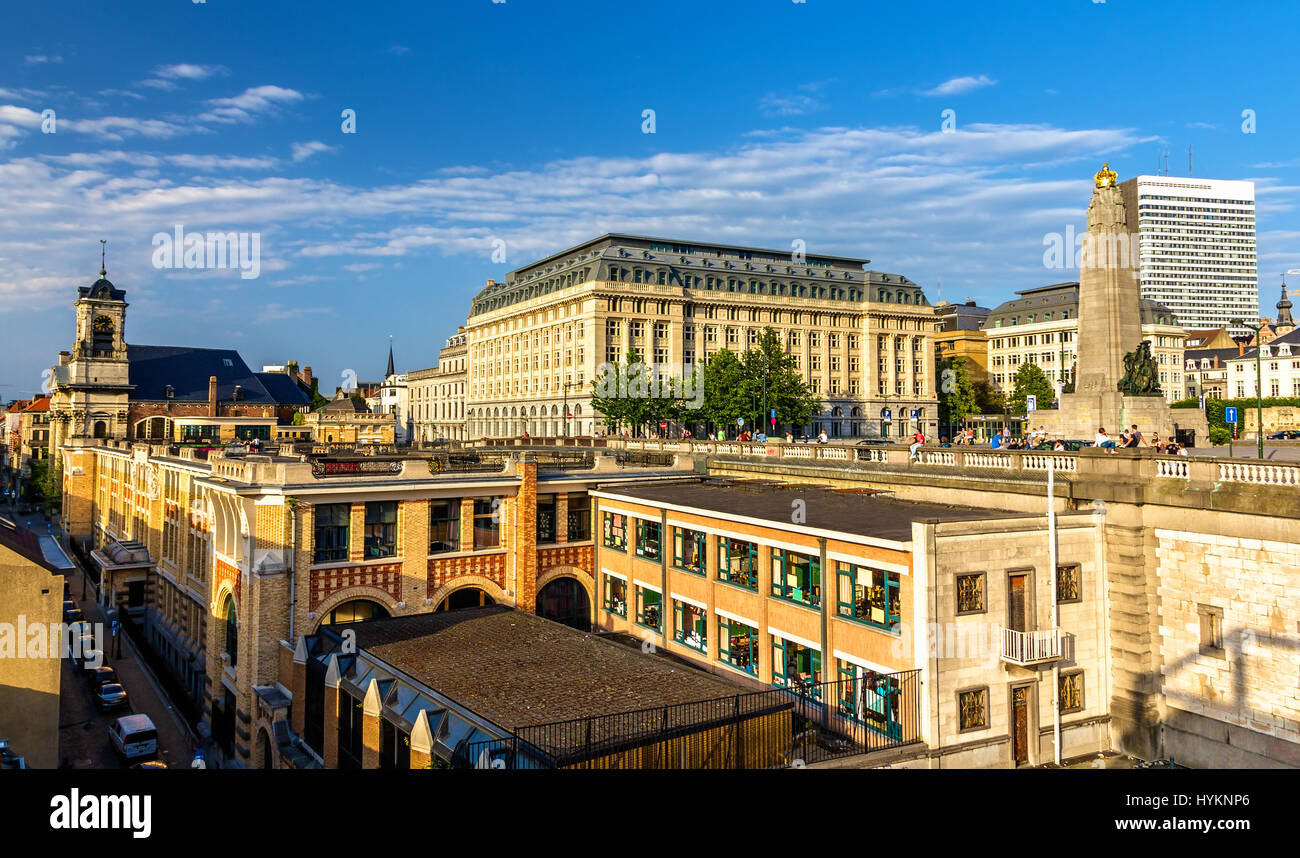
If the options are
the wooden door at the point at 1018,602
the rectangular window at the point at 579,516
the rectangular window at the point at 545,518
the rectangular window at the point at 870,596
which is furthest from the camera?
the rectangular window at the point at 579,516

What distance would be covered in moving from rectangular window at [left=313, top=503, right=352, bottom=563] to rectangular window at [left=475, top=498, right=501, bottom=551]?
15.8 feet

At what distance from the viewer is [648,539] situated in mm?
30141

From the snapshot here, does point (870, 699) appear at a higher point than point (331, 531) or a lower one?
lower

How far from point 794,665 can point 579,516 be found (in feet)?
43.1

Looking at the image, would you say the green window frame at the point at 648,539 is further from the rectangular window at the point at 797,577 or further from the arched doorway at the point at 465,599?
the rectangular window at the point at 797,577

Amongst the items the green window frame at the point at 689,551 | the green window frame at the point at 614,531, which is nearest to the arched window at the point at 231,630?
the green window frame at the point at 614,531

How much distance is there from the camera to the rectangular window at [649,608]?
96.6 feet

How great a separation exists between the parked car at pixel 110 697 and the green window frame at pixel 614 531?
2407 centimetres

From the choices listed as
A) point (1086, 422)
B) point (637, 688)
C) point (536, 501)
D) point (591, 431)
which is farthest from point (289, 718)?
point (591, 431)

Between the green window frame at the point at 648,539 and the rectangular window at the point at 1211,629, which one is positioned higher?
the green window frame at the point at 648,539

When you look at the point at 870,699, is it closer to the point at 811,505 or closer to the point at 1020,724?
the point at 1020,724

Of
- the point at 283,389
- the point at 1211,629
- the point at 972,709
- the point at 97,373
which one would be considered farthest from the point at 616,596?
the point at 283,389

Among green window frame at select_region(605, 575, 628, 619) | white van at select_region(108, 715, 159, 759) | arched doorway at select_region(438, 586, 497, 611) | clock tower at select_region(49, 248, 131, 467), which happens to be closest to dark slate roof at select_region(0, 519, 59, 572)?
arched doorway at select_region(438, 586, 497, 611)
